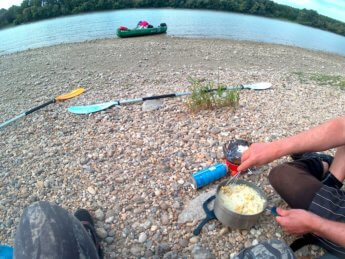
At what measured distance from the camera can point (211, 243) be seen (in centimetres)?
252

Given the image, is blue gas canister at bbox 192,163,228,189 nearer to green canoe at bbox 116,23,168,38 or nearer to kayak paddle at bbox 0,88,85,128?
kayak paddle at bbox 0,88,85,128

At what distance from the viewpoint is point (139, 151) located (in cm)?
381

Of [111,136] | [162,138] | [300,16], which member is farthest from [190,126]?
[300,16]

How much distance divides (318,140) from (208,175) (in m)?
1.18

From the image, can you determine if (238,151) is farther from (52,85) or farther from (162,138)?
(52,85)

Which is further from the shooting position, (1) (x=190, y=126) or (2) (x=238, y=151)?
(1) (x=190, y=126)

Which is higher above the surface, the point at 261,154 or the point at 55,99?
the point at 261,154

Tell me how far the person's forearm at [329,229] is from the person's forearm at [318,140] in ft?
1.94

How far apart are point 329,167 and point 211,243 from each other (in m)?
1.42

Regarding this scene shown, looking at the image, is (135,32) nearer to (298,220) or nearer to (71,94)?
(71,94)

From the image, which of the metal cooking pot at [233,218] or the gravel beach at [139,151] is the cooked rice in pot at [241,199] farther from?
A: the gravel beach at [139,151]

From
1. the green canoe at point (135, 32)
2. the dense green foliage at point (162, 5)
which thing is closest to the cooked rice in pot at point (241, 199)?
the green canoe at point (135, 32)

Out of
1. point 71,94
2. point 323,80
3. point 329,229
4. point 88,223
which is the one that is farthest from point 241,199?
point 323,80

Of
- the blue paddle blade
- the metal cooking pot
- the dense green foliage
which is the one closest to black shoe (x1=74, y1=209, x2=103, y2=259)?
the metal cooking pot
